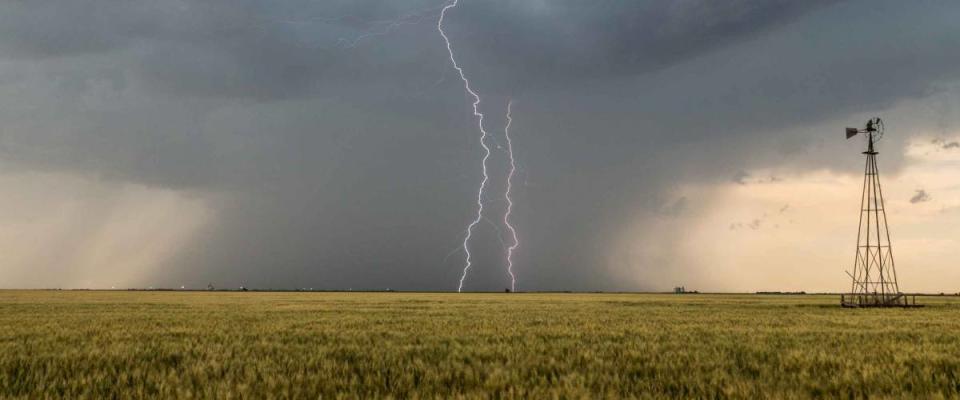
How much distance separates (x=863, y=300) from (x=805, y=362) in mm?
45524

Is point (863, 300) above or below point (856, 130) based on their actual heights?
below

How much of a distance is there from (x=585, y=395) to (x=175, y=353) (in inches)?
325

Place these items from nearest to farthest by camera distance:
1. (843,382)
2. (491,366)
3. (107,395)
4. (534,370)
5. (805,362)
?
(107,395) < (843,382) < (534,370) < (491,366) < (805,362)

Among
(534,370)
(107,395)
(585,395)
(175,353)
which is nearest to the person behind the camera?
(585,395)

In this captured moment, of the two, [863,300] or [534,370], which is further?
[863,300]

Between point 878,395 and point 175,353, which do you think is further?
point 175,353

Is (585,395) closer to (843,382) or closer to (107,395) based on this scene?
(843,382)

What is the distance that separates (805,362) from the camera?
31.6 feet

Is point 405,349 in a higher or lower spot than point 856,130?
lower

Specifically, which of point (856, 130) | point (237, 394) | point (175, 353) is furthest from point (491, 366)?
point (856, 130)

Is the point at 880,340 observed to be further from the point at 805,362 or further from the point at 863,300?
the point at 863,300

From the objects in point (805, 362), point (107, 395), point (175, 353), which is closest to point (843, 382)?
point (805, 362)

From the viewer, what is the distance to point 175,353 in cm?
1112

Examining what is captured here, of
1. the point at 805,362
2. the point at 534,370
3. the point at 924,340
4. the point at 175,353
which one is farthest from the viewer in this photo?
the point at 924,340
